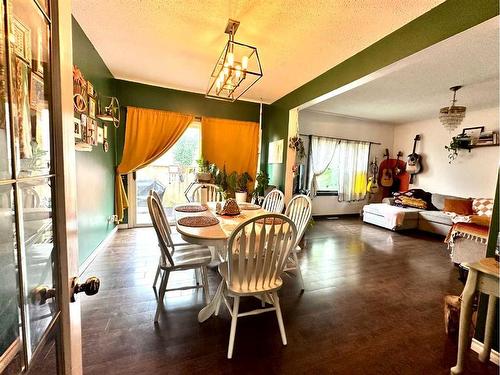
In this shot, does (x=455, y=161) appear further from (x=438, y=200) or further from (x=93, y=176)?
(x=93, y=176)

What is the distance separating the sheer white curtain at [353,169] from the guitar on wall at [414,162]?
92 cm

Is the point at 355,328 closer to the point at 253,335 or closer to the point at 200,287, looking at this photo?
the point at 253,335

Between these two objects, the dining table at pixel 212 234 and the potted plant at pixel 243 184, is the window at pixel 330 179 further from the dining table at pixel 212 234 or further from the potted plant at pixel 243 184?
the dining table at pixel 212 234

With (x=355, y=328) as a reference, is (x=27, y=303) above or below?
above

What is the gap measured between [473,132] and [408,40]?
12.9 feet

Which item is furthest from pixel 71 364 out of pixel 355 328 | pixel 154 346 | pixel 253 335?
pixel 355 328

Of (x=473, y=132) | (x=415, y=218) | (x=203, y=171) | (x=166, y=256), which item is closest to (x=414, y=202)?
(x=415, y=218)

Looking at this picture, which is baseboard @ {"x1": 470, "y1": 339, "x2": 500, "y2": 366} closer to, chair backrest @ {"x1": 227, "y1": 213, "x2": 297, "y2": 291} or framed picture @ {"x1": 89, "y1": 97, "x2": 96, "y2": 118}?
chair backrest @ {"x1": 227, "y1": 213, "x2": 297, "y2": 291}

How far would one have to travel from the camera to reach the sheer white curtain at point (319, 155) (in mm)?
5352

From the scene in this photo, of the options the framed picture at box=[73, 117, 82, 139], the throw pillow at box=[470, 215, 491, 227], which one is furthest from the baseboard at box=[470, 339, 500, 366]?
the framed picture at box=[73, 117, 82, 139]

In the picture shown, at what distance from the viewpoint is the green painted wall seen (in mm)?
2338

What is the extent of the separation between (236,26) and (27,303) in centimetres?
236

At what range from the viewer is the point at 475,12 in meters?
1.56

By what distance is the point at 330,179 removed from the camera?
5738 mm
